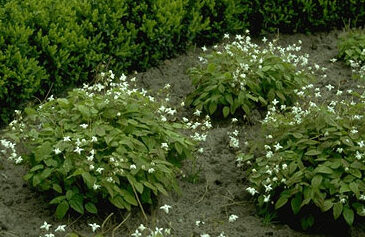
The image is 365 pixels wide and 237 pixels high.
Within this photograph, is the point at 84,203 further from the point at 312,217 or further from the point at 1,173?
the point at 312,217

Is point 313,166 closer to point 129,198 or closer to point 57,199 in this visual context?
point 129,198

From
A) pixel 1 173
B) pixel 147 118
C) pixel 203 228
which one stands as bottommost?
pixel 203 228

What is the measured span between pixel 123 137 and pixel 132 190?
1.25 ft

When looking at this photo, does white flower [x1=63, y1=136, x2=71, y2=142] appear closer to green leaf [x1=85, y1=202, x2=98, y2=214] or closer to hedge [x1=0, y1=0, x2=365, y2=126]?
green leaf [x1=85, y1=202, x2=98, y2=214]

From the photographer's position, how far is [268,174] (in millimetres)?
5219

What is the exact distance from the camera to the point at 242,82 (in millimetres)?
6242

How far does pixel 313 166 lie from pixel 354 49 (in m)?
2.89

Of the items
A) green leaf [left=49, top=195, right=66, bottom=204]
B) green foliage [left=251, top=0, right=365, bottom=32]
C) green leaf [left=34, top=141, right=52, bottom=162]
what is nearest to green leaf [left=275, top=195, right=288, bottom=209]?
green leaf [left=49, top=195, right=66, bottom=204]

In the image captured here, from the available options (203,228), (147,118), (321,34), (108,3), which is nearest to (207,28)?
(108,3)

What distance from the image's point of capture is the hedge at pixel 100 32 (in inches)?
241

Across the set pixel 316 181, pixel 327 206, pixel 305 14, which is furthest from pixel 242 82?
pixel 305 14

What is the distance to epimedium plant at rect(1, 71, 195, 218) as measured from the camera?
4.81 m

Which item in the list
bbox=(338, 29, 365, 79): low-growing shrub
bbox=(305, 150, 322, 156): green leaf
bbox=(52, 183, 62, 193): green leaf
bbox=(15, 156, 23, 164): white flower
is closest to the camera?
bbox=(52, 183, 62, 193): green leaf

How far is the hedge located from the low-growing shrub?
69cm
